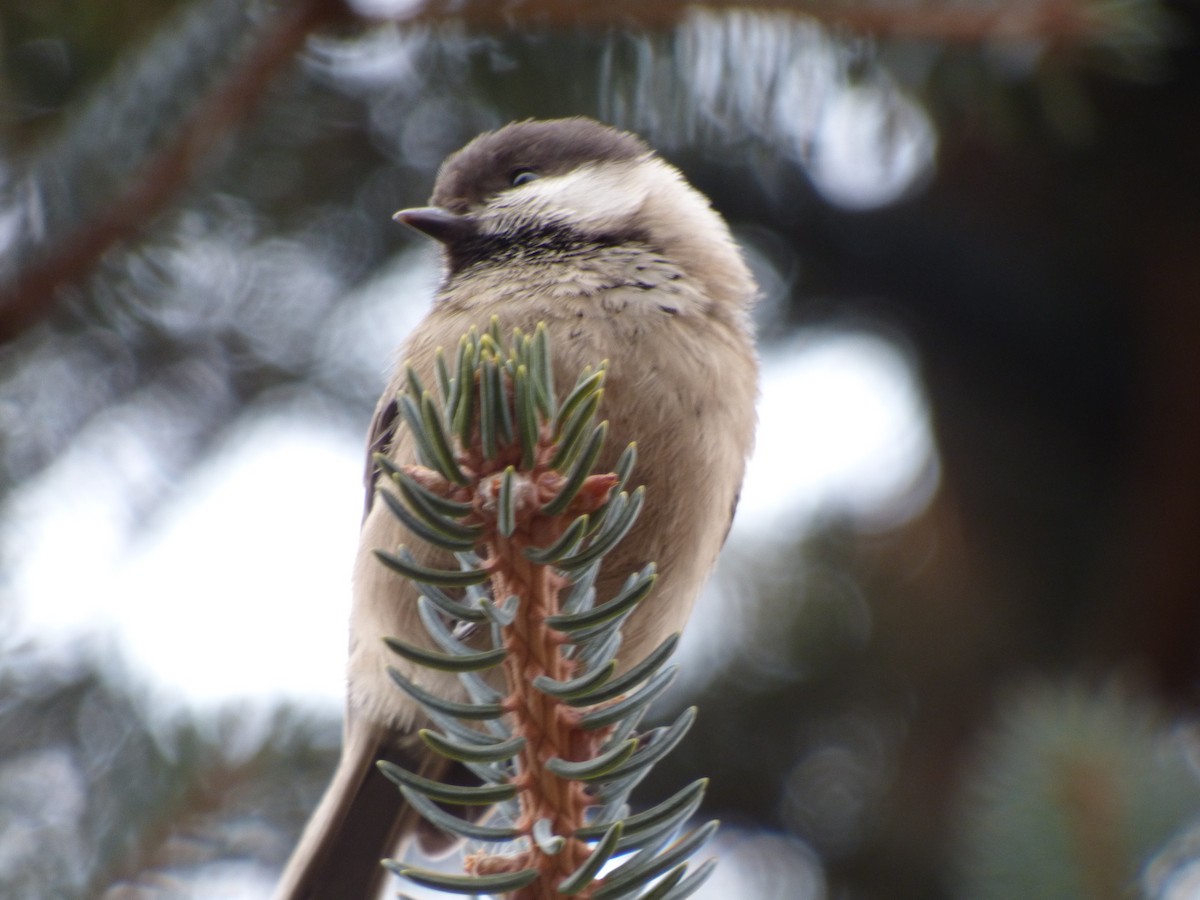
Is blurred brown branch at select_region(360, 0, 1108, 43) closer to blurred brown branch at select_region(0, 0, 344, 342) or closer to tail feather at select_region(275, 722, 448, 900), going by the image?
blurred brown branch at select_region(0, 0, 344, 342)

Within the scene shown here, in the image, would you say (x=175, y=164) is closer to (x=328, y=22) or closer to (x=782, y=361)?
(x=328, y=22)

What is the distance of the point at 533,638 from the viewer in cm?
84

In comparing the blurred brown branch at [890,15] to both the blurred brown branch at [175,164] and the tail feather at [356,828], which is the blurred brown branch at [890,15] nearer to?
the blurred brown branch at [175,164]

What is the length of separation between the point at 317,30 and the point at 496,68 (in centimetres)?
32

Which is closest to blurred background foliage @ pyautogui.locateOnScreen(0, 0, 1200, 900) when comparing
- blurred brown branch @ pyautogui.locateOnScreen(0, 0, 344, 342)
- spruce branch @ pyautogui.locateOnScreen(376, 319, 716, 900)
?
blurred brown branch @ pyautogui.locateOnScreen(0, 0, 344, 342)

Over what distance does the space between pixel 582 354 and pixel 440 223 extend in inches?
17.2

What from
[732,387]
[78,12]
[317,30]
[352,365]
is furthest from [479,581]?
[352,365]

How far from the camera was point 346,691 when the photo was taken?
176 centimetres

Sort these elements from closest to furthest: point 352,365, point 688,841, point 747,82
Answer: point 688,841
point 747,82
point 352,365

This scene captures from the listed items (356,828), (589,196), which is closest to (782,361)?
(589,196)

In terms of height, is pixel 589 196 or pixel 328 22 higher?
pixel 328 22

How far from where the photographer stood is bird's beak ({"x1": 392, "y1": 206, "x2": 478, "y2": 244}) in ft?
5.48

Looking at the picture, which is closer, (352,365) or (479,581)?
(479,581)

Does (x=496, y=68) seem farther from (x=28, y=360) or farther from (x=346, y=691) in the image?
(x=346, y=691)
